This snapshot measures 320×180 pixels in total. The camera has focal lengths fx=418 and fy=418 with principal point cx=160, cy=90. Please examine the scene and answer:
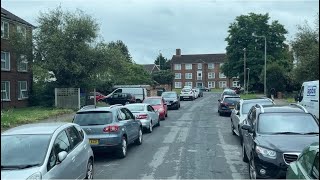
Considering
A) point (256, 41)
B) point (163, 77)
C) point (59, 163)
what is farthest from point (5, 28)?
point (163, 77)

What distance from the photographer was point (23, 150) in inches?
280

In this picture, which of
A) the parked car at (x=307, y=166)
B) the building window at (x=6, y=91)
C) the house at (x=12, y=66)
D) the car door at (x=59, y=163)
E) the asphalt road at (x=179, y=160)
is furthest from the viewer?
the building window at (x=6, y=91)

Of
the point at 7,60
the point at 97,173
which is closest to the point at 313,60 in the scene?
the point at 97,173

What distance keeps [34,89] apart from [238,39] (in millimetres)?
37993

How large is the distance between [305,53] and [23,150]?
2400 centimetres

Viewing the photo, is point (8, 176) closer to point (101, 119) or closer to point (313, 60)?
point (101, 119)

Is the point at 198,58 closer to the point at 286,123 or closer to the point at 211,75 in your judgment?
the point at 211,75

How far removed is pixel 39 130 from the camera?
25.6 feet

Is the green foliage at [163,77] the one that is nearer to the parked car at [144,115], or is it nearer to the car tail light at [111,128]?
the parked car at [144,115]

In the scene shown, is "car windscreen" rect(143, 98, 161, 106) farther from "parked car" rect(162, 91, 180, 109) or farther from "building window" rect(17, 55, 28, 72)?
"building window" rect(17, 55, 28, 72)

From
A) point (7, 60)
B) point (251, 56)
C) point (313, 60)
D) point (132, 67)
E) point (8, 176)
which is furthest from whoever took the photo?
point (251, 56)

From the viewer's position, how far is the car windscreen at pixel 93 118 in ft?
39.0

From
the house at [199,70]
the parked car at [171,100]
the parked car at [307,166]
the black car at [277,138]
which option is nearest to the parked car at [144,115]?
the black car at [277,138]

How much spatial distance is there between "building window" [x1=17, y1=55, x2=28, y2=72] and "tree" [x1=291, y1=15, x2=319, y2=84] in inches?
841
